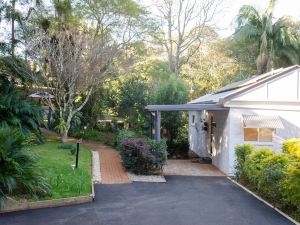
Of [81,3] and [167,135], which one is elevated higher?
[81,3]

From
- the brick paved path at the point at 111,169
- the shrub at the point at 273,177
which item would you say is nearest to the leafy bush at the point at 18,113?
the brick paved path at the point at 111,169

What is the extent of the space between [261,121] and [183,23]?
25259 mm

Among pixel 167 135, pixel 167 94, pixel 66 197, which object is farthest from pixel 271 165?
pixel 167 94

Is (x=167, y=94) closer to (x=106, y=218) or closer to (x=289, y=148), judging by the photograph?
(x=289, y=148)

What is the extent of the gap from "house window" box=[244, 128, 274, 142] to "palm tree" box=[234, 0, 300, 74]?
17.3 meters

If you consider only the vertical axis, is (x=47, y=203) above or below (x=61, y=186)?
below

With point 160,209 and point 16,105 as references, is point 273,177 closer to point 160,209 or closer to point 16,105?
point 160,209

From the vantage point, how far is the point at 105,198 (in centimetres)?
980

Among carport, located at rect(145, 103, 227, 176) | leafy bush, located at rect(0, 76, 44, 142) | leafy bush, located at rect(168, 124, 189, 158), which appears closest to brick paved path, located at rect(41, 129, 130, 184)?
carport, located at rect(145, 103, 227, 176)

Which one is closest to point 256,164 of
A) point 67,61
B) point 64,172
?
point 64,172

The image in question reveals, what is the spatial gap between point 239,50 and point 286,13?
5.42 meters

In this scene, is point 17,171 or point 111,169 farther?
point 111,169

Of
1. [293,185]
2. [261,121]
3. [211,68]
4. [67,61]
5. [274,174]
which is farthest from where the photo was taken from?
[211,68]

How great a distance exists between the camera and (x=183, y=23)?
123ft
